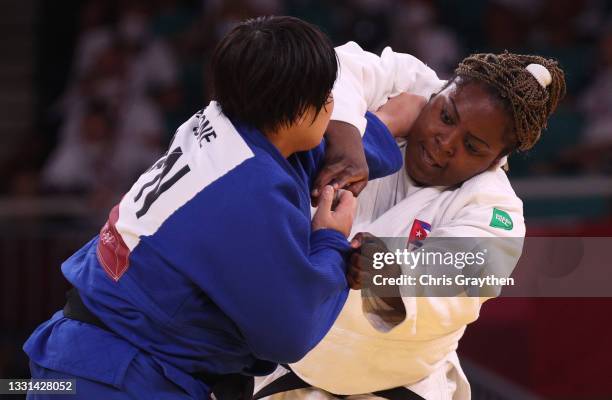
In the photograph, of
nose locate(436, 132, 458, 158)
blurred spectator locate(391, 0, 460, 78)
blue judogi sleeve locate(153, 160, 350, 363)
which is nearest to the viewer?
blue judogi sleeve locate(153, 160, 350, 363)

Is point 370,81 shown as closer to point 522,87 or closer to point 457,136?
point 457,136

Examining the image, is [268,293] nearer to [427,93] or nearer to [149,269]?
[149,269]

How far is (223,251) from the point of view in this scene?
1669 millimetres

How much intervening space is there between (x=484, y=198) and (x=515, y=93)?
234mm

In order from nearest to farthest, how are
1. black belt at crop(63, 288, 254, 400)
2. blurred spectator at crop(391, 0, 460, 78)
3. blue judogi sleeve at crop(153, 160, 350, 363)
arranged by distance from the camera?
blue judogi sleeve at crop(153, 160, 350, 363), black belt at crop(63, 288, 254, 400), blurred spectator at crop(391, 0, 460, 78)

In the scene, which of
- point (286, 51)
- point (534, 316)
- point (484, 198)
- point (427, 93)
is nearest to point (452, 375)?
point (484, 198)

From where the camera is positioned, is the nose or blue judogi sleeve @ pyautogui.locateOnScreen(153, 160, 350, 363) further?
the nose

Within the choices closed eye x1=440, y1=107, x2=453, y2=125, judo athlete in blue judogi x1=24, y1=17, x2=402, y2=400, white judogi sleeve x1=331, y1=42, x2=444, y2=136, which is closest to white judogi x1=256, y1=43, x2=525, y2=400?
white judogi sleeve x1=331, y1=42, x2=444, y2=136

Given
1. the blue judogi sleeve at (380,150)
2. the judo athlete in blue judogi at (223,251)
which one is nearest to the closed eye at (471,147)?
the blue judogi sleeve at (380,150)

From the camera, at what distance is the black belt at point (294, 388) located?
2277mm

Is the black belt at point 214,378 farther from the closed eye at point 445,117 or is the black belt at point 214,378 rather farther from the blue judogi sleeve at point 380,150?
the closed eye at point 445,117

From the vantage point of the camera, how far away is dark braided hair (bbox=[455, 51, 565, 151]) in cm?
210

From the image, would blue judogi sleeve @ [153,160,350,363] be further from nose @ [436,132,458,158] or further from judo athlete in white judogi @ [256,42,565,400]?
nose @ [436,132,458,158]

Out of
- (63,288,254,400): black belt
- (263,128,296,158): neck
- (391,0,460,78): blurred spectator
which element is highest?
(263,128,296,158): neck
